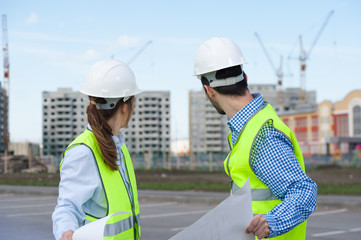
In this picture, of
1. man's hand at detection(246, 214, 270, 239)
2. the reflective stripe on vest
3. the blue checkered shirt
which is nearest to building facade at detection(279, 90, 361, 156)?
the reflective stripe on vest

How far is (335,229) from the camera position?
10.6 metres

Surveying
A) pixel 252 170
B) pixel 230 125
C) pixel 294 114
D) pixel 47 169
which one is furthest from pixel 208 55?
pixel 294 114

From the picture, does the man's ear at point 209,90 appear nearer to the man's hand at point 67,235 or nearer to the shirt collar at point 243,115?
the shirt collar at point 243,115

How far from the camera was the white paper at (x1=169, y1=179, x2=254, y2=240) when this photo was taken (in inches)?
81.8

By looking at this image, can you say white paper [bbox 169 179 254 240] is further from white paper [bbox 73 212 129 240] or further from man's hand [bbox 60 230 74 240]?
man's hand [bbox 60 230 74 240]

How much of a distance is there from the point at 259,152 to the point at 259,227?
1.24 feet

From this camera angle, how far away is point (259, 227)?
7.32ft

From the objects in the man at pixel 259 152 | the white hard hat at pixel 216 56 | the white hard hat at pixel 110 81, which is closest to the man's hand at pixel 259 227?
the man at pixel 259 152

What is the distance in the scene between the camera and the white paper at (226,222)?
2078mm

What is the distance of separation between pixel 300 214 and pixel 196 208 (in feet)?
41.2

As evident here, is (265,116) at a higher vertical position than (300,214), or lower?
higher

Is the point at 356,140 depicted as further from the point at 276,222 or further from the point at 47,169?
the point at 276,222

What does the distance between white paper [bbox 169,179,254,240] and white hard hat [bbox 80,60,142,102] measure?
115 centimetres

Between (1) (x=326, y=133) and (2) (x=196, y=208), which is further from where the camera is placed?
(1) (x=326, y=133)
